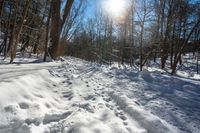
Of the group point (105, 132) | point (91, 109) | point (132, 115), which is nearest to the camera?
point (105, 132)

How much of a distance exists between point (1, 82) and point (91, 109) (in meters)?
1.71

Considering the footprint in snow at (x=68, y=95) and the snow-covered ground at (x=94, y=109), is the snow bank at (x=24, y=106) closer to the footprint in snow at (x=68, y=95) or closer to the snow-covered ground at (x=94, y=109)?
the snow-covered ground at (x=94, y=109)

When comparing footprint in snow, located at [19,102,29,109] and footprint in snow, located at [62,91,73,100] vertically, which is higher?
footprint in snow, located at [19,102,29,109]

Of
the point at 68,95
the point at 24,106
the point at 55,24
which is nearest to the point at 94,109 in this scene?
the point at 24,106

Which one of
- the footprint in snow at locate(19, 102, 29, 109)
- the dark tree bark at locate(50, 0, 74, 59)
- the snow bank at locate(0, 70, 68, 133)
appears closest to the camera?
the snow bank at locate(0, 70, 68, 133)

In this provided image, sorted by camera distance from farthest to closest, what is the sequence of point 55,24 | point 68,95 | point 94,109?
point 55,24 → point 68,95 → point 94,109

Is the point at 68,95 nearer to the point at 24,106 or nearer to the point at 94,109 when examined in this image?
the point at 94,109

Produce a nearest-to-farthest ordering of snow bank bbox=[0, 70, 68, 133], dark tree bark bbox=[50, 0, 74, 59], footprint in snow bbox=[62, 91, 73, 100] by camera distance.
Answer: snow bank bbox=[0, 70, 68, 133] → footprint in snow bbox=[62, 91, 73, 100] → dark tree bark bbox=[50, 0, 74, 59]

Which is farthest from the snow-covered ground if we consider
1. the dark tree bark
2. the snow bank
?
the dark tree bark

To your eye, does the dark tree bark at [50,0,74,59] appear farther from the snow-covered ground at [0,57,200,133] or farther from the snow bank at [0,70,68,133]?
the snow bank at [0,70,68,133]

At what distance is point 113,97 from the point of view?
5.51 meters

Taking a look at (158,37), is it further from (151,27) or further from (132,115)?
(132,115)

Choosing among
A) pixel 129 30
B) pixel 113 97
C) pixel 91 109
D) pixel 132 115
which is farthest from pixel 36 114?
pixel 129 30

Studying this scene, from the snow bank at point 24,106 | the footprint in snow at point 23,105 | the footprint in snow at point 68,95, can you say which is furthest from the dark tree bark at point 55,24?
the footprint in snow at point 23,105
